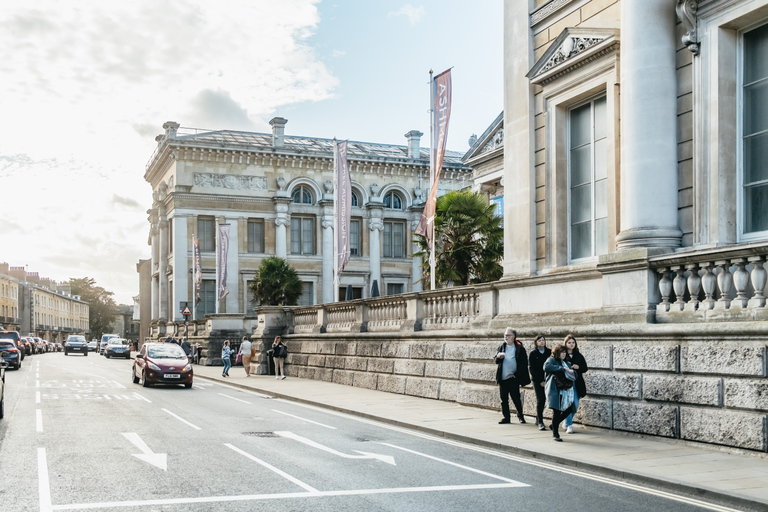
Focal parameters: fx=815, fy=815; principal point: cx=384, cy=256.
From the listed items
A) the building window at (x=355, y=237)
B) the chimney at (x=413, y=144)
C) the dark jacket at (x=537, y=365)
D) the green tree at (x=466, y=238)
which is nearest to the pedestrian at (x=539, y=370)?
the dark jacket at (x=537, y=365)

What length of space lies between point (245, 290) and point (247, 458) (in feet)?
161

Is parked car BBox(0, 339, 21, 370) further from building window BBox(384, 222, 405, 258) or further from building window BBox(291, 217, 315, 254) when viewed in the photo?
building window BBox(384, 222, 405, 258)

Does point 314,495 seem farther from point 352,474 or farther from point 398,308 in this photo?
point 398,308

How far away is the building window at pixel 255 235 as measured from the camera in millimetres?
60656

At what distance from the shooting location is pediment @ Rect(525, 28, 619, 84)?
603 inches

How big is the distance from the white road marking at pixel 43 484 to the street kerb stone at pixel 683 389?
8.81 metres

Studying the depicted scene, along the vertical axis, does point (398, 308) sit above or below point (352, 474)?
above

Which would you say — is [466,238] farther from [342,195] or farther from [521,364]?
[521,364]

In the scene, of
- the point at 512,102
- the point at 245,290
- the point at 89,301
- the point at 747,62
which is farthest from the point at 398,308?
the point at 89,301

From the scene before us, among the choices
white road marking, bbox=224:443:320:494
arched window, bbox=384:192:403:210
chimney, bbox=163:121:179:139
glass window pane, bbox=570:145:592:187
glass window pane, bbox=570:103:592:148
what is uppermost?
chimney, bbox=163:121:179:139

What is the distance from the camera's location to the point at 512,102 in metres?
18.3

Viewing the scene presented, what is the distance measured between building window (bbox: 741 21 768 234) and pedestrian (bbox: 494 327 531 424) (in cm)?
461

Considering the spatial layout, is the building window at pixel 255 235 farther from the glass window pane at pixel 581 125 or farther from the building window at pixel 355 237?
the glass window pane at pixel 581 125

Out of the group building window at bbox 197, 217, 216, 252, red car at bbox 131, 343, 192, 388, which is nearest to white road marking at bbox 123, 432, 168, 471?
red car at bbox 131, 343, 192, 388
